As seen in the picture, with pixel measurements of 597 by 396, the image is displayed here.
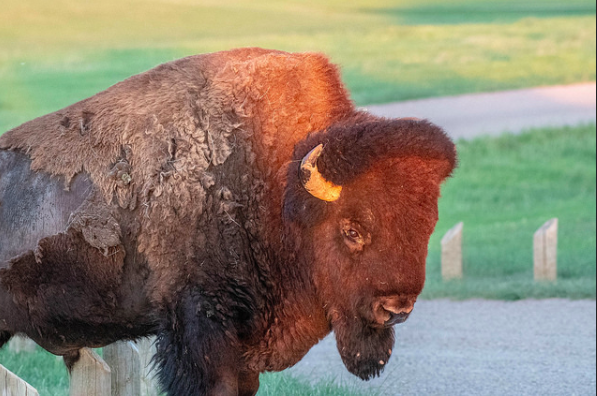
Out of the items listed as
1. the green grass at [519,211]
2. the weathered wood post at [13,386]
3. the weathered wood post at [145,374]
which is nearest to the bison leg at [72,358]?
the weathered wood post at [145,374]

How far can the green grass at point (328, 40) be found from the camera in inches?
648

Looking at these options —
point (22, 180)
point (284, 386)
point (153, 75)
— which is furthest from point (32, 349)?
point (153, 75)

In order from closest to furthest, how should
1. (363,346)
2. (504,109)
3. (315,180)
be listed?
1. (315,180)
2. (363,346)
3. (504,109)

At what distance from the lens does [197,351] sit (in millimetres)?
4086

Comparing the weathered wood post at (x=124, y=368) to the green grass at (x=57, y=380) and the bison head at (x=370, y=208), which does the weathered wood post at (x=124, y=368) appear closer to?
the green grass at (x=57, y=380)

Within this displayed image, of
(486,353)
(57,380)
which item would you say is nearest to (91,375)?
(57,380)

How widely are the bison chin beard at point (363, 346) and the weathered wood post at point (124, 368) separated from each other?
1570 mm

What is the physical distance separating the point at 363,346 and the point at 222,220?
3.12ft

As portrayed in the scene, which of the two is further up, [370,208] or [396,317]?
[370,208]

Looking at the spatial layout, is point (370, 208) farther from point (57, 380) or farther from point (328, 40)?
point (328, 40)

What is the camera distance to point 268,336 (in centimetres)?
429

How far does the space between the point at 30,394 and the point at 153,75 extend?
1.84 metres

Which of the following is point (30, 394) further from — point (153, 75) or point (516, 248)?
point (516, 248)

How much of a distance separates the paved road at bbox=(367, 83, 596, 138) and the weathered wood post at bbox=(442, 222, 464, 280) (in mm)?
6742
